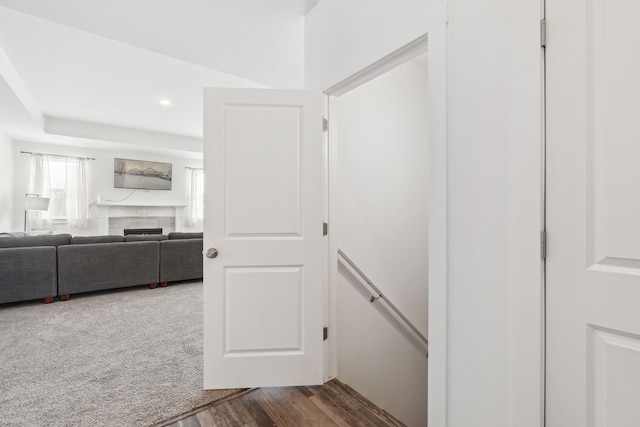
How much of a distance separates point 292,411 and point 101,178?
7287 millimetres

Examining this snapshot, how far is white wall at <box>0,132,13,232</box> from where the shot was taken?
5.19 metres

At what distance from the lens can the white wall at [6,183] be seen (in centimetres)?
519

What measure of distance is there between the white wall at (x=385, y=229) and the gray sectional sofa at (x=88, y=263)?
294cm

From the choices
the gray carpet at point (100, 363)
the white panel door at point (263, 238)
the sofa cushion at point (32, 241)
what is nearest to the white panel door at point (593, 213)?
the white panel door at point (263, 238)

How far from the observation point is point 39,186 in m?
6.05

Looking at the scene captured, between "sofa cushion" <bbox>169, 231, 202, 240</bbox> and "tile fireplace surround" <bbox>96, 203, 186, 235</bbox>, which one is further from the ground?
"tile fireplace surround" <bbox>96, 203, 186, 235</bbox>

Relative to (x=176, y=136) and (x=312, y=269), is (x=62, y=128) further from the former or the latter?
(x=312, y=269)

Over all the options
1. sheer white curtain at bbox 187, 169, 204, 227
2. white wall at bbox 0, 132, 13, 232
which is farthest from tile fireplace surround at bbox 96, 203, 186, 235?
white wall at bbox 0, 132, 13, 232

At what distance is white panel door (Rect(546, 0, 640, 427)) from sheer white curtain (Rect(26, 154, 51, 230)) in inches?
322

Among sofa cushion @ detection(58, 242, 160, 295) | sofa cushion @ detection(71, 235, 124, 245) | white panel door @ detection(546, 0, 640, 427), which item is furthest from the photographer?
sofa cushion @ detection(71, 235, 124, 245)

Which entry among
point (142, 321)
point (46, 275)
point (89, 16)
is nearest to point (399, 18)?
point (89, 16)

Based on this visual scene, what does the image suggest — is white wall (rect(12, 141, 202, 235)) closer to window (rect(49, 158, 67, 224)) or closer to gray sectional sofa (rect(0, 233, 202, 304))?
window (rect(49, 158, 67, 224))

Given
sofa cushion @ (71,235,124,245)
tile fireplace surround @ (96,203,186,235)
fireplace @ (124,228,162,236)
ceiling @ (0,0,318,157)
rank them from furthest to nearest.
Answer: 1. fireplace @ (124,228,162,236)
2. tile fireplace surround @ (96,203,186,235)
3. sofa cushion @ (71,235,124,245)
4. ceiling @ (0,0,318,157)

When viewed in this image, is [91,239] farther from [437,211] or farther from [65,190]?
[437,211]
